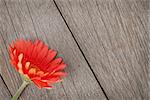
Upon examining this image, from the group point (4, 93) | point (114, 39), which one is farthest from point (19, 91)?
point (114, 39)

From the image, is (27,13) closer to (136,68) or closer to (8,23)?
(8,23)

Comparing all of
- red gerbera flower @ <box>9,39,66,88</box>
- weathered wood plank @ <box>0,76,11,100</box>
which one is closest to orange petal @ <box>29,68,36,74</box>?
red gerbera flower @ <box>9,39,66,88</box>

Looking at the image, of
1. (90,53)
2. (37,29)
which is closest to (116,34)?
(90,53)

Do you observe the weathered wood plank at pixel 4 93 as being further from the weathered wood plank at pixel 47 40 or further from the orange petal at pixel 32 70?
the orange petal at pixel 32 70

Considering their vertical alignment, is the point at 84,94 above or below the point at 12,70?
below

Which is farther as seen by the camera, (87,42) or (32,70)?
(87,42)

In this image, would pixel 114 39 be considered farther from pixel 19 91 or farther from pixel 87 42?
pixel 19 91

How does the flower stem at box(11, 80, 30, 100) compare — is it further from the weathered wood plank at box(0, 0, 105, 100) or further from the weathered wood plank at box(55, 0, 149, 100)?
the weathered wood plank at box(55, 0, 149, 100)
